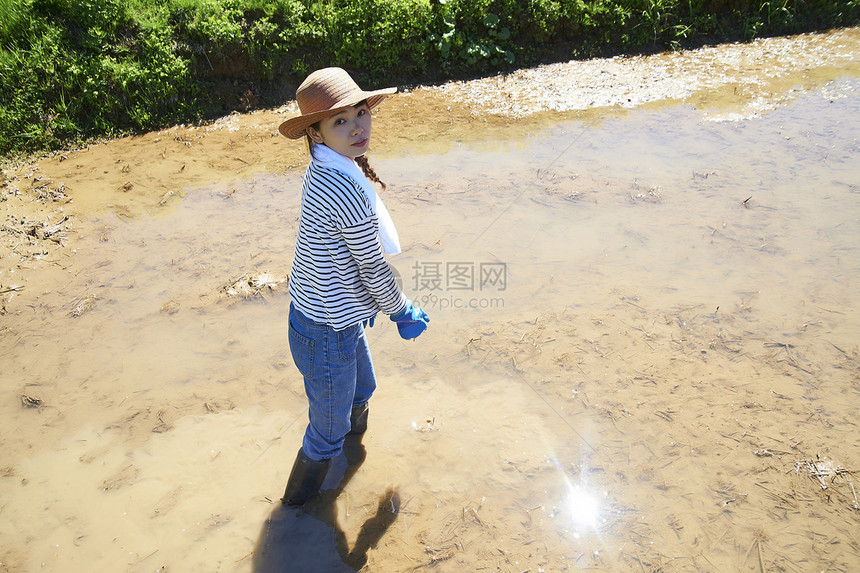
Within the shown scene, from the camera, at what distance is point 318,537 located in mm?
2822

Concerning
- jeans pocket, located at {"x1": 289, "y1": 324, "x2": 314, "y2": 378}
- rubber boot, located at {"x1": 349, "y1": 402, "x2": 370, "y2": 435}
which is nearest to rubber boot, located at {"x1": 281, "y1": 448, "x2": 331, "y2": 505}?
rubber boot, located at {"x1": 349, "y1": 402, "x2": 370, "y2": 435}

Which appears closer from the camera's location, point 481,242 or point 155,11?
point 481,242

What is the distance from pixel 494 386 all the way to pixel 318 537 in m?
1.33

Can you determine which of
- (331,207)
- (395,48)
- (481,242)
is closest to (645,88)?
(395,48)

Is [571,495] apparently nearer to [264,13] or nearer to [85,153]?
[85,153]

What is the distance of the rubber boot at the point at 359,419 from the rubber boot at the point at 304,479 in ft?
1.16

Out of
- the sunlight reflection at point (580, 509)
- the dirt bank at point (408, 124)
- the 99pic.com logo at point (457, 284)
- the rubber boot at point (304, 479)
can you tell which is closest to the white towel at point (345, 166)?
the rubber boot at point (304, 479)

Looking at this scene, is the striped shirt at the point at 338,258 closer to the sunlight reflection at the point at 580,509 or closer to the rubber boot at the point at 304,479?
the rubber boot at the point at 304,479

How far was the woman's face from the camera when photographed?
2.08 metres

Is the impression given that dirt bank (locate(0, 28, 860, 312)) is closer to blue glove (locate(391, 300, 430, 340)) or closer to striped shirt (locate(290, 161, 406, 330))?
striped shirt (locate(290, 161, 406, 330))

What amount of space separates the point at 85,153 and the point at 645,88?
21.1 feet

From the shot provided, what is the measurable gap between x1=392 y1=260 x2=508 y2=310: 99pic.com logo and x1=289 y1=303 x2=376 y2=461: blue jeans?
61.7 inches

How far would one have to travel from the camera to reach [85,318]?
408 cm

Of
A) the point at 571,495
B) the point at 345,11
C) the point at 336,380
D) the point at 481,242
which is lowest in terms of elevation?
the point at 571,495
